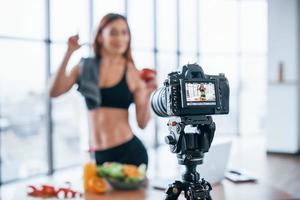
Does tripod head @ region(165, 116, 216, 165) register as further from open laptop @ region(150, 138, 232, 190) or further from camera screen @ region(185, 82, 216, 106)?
open laptop @ region(150, 138, 232, 190)

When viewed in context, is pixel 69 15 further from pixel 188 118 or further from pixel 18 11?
pixel 188 118

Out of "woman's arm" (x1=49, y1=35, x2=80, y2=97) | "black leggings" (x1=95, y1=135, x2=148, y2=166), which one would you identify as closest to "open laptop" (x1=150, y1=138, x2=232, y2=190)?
"black leggings" (x1=95, y1=135, x2=148, y2=166)

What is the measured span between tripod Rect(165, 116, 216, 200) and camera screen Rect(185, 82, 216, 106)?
0.06 meters

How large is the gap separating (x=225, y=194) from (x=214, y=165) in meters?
0.17

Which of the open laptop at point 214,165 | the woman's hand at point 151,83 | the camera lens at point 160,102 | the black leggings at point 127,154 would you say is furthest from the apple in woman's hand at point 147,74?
the camera lens at point 160,102

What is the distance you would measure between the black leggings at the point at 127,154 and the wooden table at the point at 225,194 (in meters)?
1.11

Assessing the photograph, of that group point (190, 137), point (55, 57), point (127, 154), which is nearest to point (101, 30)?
point (127, 154)

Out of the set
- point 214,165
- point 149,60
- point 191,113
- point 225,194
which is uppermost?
point 149,60

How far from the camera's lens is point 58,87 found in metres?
3.28

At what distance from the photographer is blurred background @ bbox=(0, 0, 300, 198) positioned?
4.55 m

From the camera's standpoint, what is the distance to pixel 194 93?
4.56ft

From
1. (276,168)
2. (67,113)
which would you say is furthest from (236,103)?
(67,113)

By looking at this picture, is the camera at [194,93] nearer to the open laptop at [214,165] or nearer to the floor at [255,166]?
the open laptop at [214,165]

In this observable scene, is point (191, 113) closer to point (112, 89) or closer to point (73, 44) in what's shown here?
point (73, 44)
